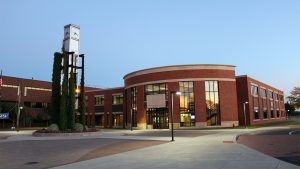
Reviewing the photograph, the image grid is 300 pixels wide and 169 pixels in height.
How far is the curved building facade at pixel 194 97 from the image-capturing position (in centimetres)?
5869

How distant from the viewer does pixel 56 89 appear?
44000 mm

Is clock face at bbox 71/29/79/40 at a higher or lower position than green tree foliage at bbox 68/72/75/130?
higher

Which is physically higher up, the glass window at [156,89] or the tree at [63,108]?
the glass window at [156,89]

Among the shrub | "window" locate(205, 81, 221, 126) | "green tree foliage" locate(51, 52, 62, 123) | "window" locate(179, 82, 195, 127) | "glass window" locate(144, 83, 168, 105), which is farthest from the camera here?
"glass window" locate(144, 83, 168, 105)

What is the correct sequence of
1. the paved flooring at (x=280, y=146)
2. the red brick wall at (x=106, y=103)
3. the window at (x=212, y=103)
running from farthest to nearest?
the red brick wall at (x=106, y=103)
the window at (x=212, y=103)
the paved flooring at (x=280, y=146)

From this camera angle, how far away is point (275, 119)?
3588 inches

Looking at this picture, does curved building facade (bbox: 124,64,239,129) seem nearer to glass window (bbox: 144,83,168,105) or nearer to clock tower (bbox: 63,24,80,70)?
glass window (bbox: 144,83,168,105)

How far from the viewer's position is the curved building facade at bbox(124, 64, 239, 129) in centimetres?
5869

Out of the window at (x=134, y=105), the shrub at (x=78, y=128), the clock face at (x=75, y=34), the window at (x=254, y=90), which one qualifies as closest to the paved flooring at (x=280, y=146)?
the shrub at (x=78, y=128)

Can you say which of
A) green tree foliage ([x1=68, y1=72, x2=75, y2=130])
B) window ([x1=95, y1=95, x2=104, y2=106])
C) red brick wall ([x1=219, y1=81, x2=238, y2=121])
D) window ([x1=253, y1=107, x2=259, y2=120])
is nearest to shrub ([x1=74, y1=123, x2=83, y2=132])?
green tree foliage ([x1=68, y1=72, x2=75, y2=130])

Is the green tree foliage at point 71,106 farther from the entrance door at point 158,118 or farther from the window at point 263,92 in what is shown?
the window at point 263,92

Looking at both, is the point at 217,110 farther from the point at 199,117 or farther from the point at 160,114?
the point at 160,114

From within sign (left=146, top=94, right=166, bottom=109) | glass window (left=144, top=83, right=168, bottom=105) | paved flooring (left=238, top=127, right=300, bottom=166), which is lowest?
paved flooring (left=238, top=127, right=300, bottom=166)

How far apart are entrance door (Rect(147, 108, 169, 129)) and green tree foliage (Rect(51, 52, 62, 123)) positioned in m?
23.9
